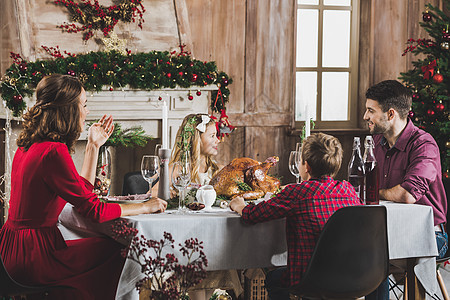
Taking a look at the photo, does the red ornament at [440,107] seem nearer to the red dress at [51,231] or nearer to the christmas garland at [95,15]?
the christmas garland at [95,15]

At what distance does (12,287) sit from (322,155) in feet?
4.27

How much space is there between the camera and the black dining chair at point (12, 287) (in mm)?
2098

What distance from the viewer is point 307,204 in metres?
2.23

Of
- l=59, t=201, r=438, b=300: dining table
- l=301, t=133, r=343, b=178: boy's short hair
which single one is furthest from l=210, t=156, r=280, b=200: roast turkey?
l=301, t=133, r=343, b=178: boy's short hair

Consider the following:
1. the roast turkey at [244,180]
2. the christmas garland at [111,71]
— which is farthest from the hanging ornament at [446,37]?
the roast turkey at [244,180]

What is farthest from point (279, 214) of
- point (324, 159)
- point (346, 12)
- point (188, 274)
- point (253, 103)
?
point (346, 12)

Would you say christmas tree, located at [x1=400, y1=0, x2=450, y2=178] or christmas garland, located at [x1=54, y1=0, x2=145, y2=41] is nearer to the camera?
christmas tree, located at [x1=400, y1=0, x2=450, y2=178]

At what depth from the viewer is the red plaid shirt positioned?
7.30 feet

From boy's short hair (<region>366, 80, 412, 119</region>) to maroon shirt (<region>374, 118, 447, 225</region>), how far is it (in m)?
0.09

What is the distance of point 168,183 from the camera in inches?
104

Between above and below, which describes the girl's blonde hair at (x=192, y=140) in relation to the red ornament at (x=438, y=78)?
below

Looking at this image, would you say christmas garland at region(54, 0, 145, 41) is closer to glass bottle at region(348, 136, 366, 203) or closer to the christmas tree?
the christmas tree

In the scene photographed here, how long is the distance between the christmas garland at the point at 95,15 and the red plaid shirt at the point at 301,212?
3059 millimetres

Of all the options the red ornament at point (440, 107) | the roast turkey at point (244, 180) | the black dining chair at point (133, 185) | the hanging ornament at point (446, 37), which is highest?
the hanging ornament at point (446, 37)
